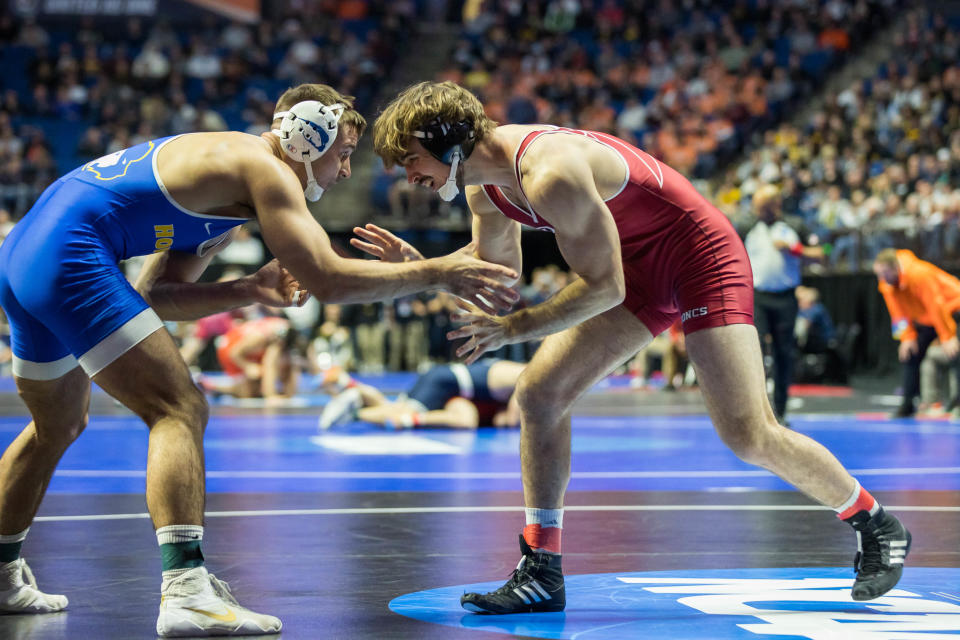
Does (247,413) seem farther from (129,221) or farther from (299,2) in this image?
(299,2)

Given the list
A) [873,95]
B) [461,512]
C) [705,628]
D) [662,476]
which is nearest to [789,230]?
[662,476]

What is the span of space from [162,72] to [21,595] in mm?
19395

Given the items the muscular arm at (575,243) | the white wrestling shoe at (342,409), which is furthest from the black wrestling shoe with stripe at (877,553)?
the white wrestling shoe at (342,409)

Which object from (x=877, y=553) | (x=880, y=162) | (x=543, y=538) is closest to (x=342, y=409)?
(x=543, y=538)

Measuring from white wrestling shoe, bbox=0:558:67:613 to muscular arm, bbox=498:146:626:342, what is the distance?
1429mm

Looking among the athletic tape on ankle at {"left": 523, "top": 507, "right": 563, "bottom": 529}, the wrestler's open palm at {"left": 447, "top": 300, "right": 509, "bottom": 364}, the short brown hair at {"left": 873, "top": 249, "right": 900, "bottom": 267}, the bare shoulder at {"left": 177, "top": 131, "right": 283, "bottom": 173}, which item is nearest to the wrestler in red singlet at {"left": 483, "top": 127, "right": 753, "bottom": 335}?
the wrestler's open palm at {"left": 447, "top": 300, "right": 509, "bottom": 364}

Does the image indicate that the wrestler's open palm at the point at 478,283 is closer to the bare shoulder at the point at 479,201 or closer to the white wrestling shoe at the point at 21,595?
the bare shoulder at the point at 479,201

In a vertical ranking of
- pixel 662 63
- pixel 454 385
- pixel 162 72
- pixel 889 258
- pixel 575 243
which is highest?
pixel 662 63

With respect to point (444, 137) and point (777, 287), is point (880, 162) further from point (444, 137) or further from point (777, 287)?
point (444, 137)

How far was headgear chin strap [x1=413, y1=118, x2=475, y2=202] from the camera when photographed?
343 centimetres

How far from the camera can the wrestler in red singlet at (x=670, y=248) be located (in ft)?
11.9

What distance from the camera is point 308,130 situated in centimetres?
352

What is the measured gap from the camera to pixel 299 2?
24.2m

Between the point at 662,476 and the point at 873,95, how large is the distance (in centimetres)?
1331
